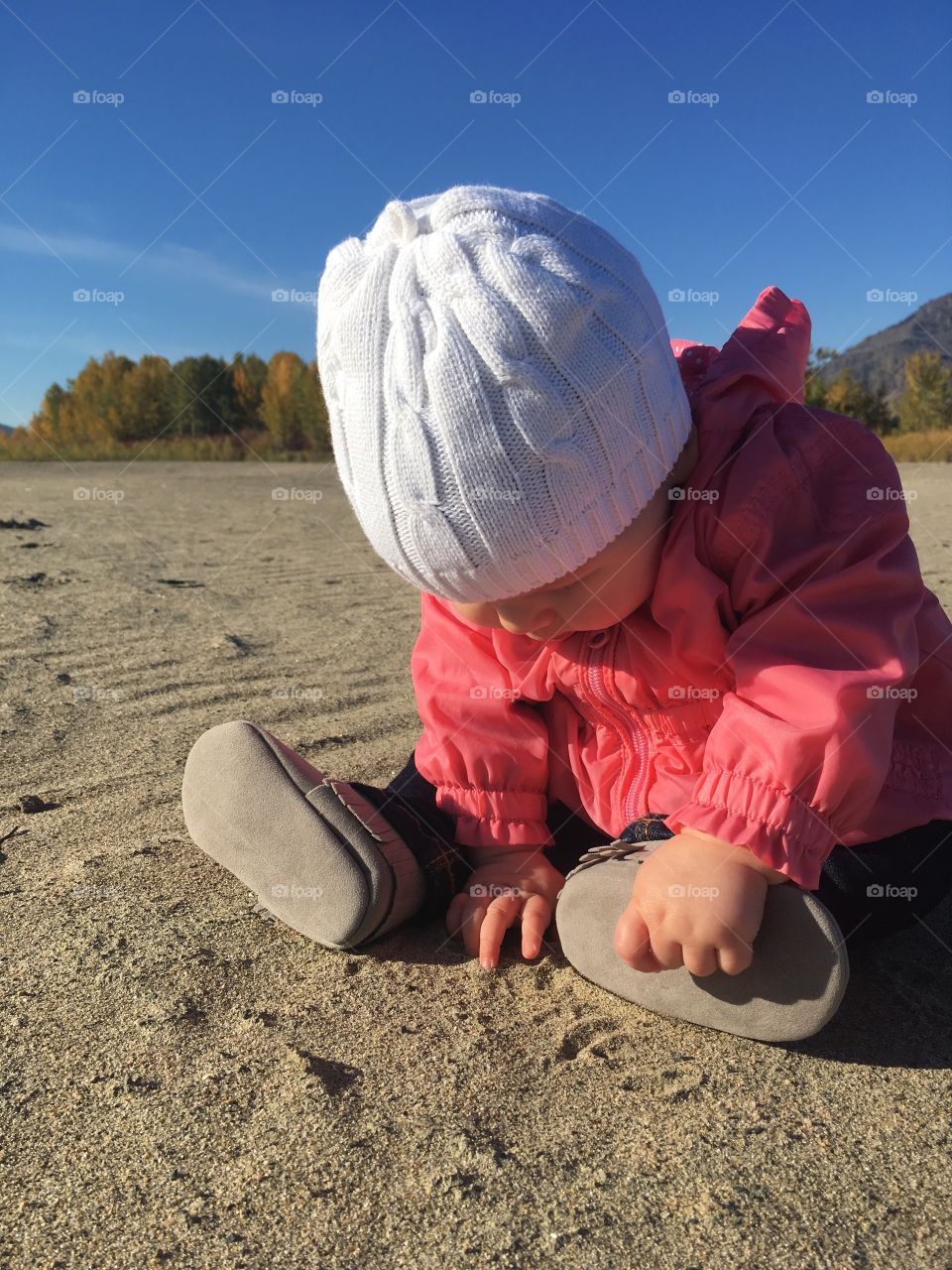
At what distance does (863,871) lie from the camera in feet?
5.19

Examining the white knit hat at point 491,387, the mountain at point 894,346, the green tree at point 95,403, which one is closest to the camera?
the white knit hat at point 491,387

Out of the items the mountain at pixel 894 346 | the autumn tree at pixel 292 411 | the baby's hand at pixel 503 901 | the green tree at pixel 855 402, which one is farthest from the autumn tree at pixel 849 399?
the mountain at pixel 894 346

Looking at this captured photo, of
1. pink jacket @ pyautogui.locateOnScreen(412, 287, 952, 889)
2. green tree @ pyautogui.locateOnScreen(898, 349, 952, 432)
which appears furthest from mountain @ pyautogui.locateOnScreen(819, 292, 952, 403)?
pink jacket @ pyautogui.locateOnScreen(412, 287, 952, 889)

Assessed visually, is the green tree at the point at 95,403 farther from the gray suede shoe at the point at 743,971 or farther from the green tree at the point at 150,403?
the gray suede shoe at the point at 743,971

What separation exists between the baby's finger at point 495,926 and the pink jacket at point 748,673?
0.50ft

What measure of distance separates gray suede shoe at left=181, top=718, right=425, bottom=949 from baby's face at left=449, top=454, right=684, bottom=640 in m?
0.44

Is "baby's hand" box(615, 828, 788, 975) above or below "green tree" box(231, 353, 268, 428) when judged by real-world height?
below

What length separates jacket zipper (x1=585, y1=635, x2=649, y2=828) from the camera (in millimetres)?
1716

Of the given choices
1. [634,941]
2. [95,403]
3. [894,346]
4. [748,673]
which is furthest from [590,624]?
[894,346]

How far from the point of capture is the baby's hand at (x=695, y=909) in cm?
135

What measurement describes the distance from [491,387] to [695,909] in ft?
2.35

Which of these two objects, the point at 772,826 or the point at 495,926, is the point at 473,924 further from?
the point at 772,826

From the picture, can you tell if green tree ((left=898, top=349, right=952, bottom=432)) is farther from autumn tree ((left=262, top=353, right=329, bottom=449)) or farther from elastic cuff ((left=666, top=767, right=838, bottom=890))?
elastic cuff ((left=666, top=767, right=838, bottom=890))

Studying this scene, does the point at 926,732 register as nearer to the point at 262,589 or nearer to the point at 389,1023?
the point at 389,1023
